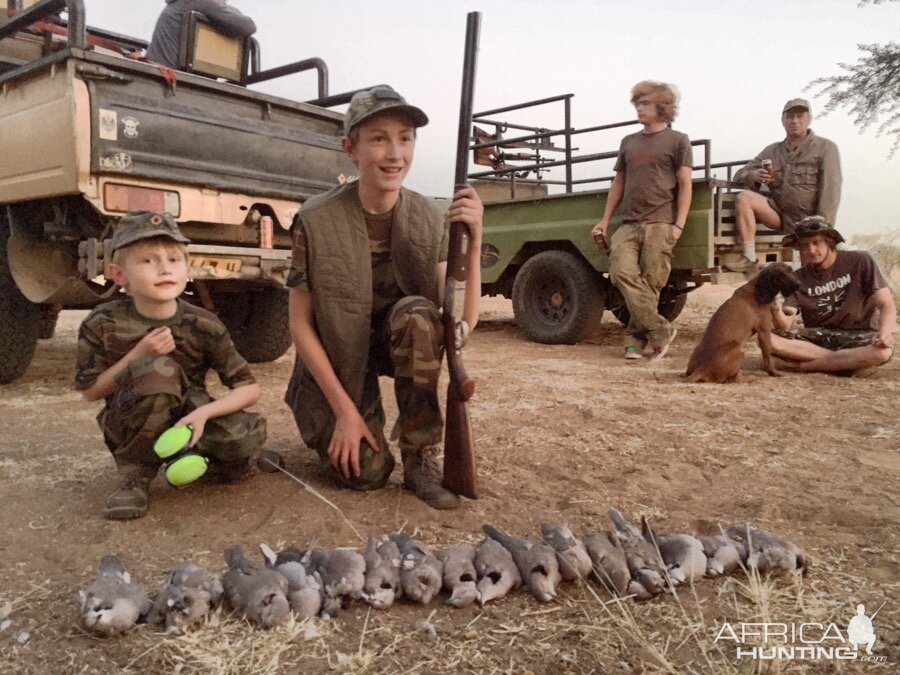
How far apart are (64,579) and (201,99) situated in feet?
12.0

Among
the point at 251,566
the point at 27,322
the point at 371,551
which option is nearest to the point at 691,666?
the point at 371,551

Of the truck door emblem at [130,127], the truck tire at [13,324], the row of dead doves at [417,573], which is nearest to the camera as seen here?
the row of dead doves at [417,573]

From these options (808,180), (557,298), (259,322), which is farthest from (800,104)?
(259,322)

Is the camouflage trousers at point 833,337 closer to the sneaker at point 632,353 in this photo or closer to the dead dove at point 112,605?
the sneaker at point 632,353

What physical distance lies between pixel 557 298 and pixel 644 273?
1.43 m

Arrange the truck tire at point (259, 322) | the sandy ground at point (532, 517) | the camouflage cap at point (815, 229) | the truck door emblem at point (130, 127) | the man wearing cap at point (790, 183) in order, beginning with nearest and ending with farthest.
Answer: the sandy ground at point (532, 517) → the truck door emblem at point (130, 127) → the camouflage cap at point (815, 229) → the truck tire at point (259, 322) → the man wearing cap at point (790, 183)

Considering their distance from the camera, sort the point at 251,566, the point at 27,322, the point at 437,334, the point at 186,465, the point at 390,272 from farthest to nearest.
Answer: the point at 27,322 < the point at 390,272 < the point at 437,334 < the point at 186,465 < the point at 251,566

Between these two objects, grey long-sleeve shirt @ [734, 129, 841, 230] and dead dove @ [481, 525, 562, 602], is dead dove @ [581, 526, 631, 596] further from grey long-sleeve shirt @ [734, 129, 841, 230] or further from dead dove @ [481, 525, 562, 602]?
grey long-sleeve shirt @ [734, 129, 841, 230]

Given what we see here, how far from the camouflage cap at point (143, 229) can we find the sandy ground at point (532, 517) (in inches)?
39.7

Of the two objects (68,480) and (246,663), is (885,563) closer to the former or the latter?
(246,663)

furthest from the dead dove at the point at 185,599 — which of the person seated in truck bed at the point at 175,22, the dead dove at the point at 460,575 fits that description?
the person seated in truck bed at the point at 175,22

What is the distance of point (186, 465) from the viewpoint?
2.80m

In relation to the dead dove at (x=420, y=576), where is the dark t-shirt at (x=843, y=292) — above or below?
above

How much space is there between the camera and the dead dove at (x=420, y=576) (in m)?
2.12
